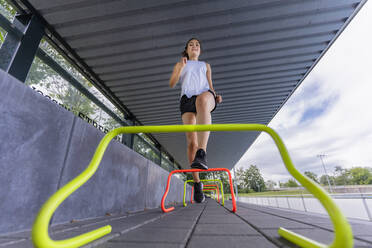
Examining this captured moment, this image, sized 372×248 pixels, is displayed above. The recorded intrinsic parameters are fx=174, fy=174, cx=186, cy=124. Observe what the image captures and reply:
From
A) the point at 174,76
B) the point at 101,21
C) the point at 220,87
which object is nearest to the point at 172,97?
the point at 220,87

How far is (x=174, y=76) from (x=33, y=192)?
1414 millimetres

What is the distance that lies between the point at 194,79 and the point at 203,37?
1632 millimetres

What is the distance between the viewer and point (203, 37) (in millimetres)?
3051

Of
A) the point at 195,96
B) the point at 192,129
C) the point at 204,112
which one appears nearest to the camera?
the point at 192,129

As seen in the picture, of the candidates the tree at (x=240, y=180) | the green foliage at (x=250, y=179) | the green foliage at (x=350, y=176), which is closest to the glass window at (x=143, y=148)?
the tree at (x=240, y=180)

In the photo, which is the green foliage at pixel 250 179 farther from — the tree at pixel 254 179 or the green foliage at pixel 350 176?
the green foliage at pixel 350 176

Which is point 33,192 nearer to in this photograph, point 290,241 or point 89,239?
point 89,239

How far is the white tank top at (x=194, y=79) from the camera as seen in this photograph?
1763 millimetres

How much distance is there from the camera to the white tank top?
5.78 ft

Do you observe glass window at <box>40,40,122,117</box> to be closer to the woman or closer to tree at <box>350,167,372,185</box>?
the woman

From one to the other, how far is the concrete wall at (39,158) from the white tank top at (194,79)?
1.15 metres

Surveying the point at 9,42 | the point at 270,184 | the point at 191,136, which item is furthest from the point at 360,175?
the point at 9,42

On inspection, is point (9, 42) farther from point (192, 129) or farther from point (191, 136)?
point (192, 129)

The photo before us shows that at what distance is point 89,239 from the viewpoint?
2.63 feet
